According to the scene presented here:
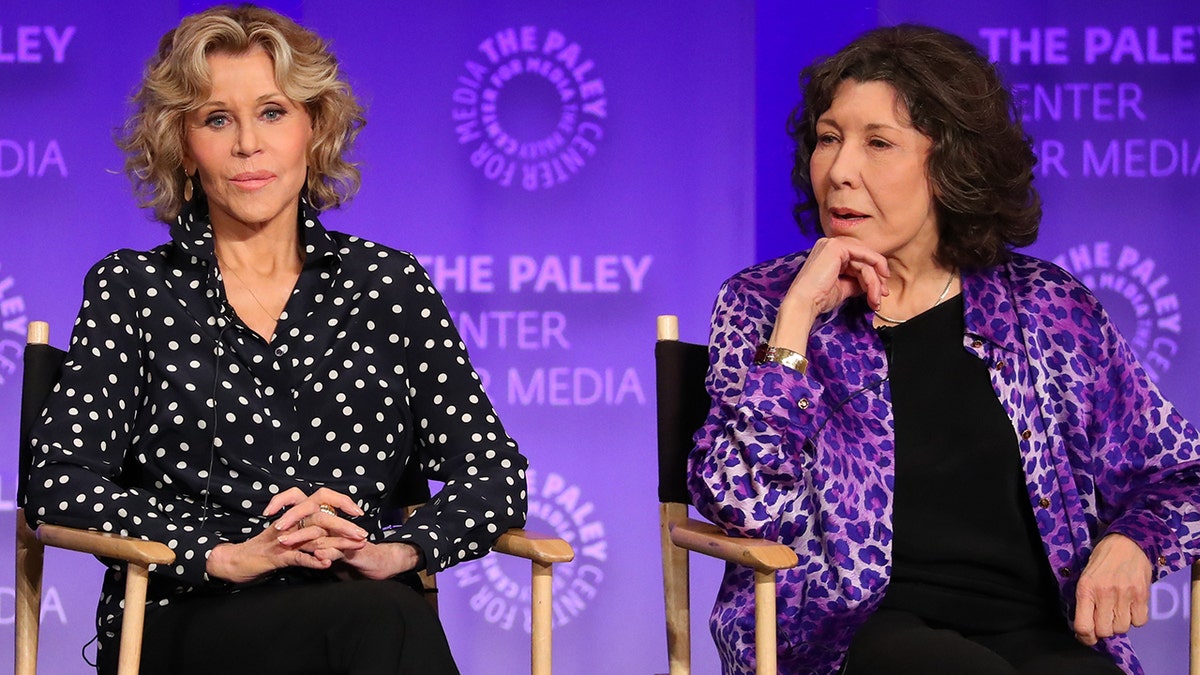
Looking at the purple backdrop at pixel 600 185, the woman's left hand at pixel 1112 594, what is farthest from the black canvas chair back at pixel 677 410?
the purple backdrop at pixel 600 185

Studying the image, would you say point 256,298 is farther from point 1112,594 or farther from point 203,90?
point 1112,594

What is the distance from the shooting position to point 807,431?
83.2 inches

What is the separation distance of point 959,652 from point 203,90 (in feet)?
4.44

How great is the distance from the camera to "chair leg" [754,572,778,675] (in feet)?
6.62

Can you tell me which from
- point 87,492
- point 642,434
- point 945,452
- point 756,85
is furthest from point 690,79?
point 87,492

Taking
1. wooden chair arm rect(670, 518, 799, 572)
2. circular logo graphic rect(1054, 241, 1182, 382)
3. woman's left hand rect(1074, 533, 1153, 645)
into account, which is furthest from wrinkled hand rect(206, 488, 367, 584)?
circular logo graphic rect(1054, 241, 1182, 382)

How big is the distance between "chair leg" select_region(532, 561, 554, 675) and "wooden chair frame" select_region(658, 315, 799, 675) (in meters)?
0.22

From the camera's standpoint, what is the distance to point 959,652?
1890 mm

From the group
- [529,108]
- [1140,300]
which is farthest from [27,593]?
[1140,300]

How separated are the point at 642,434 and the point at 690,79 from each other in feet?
2.83

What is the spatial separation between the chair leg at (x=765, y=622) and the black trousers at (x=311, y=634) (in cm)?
43

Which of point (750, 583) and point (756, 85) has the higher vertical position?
point (756, 85)

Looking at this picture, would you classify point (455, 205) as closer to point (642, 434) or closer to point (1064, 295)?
point (642, 434)

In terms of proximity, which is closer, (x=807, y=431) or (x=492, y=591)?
(x=807, y=431)
